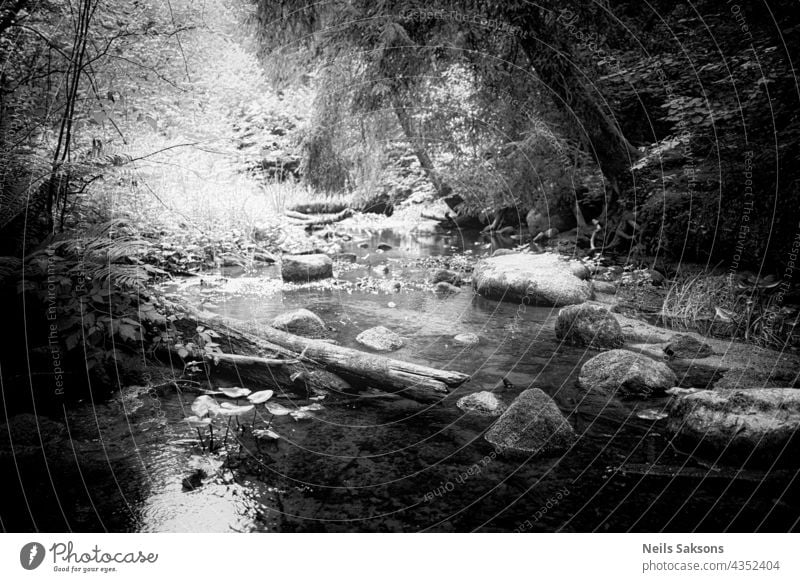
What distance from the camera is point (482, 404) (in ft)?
12.1

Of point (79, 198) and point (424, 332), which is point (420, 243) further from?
point (79, 198)

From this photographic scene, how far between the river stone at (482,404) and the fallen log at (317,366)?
18 cm

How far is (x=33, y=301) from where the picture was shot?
318 centimetres

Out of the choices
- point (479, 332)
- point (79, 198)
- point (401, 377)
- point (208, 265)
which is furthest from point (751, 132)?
point (208, 265)

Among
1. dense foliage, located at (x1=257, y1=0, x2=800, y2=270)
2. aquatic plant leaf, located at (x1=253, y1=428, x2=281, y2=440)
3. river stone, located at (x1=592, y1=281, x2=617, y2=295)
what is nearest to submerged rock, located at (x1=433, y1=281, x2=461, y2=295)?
river stone, located at (x1=592, y1=281, x2=617, y2=295)

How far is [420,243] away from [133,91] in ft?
31.4

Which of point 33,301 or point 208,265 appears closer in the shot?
point 33,301

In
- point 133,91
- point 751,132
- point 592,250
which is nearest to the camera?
point 133,91

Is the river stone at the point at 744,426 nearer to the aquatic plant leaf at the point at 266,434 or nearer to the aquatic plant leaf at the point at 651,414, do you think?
the aquatic plant leaf at the point at 651,414

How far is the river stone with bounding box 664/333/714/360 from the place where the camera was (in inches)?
190

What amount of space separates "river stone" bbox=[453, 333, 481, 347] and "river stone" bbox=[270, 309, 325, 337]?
5.22ft
